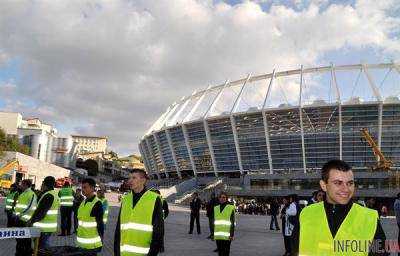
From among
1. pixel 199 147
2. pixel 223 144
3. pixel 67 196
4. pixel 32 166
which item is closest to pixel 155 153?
pixel 199 147

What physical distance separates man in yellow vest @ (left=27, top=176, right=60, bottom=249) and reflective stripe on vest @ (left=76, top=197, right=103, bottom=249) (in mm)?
940

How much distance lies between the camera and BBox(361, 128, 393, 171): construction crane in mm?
71062

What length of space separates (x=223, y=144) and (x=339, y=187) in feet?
253

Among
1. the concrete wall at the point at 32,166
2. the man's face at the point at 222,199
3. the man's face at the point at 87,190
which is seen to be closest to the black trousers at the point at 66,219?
the man's face at the point at 222,199

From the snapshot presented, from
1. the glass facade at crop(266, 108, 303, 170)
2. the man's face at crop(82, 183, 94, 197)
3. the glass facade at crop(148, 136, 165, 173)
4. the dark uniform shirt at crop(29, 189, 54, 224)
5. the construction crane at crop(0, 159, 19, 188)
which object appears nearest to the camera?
the man's face at crop(82, 183, 94, 197)

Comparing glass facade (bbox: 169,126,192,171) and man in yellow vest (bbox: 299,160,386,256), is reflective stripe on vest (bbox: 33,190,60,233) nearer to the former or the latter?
man in yellow vest (bbox: 299,160,386,256)

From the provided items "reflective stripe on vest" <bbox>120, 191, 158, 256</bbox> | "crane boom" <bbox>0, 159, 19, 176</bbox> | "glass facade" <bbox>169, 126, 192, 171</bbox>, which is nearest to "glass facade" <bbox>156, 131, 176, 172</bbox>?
"glass facade" <bbox>169, 126, 192, 171</bbox>

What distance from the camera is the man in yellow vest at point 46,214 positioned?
730 centimetres

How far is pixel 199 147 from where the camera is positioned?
273 feet

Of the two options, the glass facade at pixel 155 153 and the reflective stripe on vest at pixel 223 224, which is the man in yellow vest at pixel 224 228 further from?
the glass facade at pixel 155 153

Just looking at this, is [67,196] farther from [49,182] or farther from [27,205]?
[49,182]

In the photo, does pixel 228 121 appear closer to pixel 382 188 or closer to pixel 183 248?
pixel 382 188

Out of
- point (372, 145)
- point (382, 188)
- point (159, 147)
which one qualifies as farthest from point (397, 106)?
point (159, 147)

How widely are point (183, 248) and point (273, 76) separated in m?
76.6
